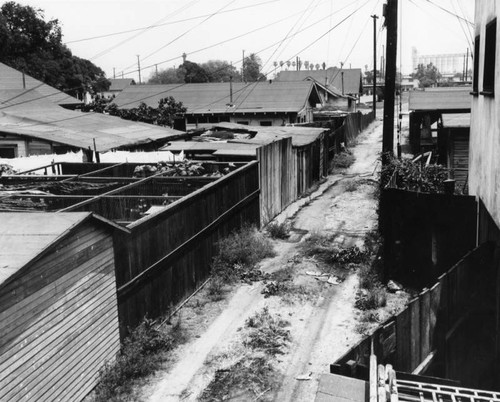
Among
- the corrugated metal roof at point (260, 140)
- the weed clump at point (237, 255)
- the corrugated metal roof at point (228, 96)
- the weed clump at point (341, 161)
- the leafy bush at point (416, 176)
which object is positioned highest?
the corrugated metal roof at point (228, 96)

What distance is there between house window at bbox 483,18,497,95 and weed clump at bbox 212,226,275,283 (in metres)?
6.96

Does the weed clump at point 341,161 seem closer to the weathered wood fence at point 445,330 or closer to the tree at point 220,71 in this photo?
the weathered wood fence at point 445,330

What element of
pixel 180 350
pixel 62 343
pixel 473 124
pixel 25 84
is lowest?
pixel 180 350

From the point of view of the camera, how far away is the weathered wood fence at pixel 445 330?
22.0ft

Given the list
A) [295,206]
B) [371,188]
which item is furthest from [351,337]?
[371,188]

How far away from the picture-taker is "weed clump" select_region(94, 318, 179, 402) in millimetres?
8055

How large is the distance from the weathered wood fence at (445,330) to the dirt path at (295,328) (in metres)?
1.72

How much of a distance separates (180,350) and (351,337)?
3.11 meters

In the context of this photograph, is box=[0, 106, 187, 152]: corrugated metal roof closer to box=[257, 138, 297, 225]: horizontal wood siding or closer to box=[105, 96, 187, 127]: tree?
box=[105, 96, 187, 127]: tree

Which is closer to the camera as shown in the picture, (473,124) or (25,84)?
(473,124)

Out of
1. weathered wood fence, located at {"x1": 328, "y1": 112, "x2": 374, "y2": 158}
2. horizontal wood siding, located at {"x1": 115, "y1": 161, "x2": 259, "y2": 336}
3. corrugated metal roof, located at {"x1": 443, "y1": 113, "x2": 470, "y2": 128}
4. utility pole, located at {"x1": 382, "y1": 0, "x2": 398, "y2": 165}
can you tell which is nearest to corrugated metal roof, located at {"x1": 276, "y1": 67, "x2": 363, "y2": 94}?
weathered wood fence, located at {"x1": 328, "y1": 112, "x2": 374, "y2": 158}

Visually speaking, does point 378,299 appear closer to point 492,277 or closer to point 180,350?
point 492,277

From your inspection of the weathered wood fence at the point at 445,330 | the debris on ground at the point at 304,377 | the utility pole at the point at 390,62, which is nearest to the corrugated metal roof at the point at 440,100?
the utility pole at the point at 390,62

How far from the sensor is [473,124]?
1180 centimetres
